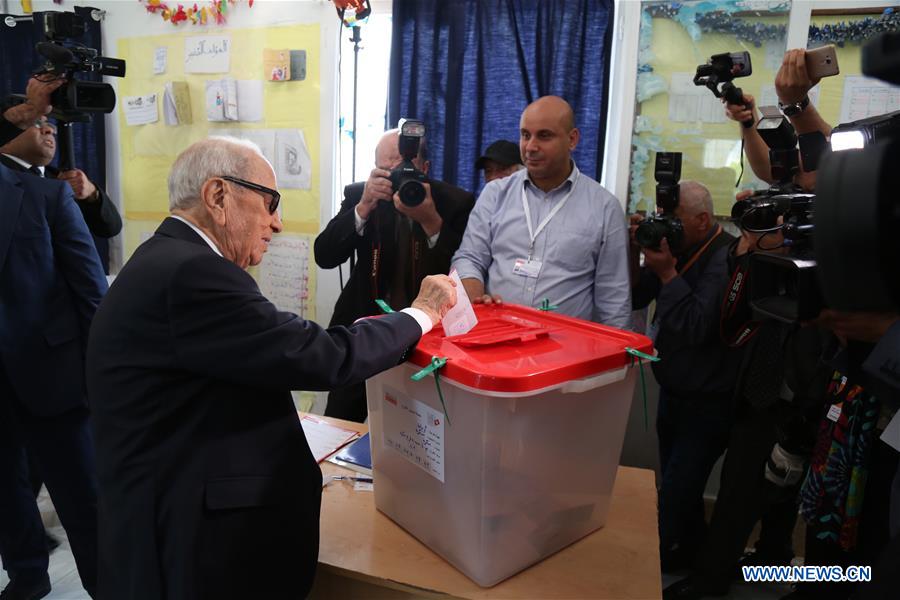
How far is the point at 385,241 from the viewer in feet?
7.63

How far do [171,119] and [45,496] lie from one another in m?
2.05

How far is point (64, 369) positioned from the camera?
6.37 ft

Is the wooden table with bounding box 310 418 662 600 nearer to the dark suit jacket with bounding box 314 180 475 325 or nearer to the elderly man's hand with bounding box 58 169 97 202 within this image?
the dark suit jacket with bounding box 314 180 475 325

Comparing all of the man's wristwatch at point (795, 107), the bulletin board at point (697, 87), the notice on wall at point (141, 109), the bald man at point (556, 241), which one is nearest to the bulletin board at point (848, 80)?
the bulletin board at point (697, 87)

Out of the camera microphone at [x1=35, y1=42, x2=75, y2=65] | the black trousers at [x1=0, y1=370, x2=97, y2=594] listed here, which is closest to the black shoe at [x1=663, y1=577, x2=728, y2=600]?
the black trousers at [x1=0, y1=370, x2=97, y2=594]

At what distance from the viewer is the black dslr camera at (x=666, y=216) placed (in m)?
1.83

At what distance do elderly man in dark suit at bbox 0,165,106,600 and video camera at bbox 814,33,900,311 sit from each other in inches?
85.7

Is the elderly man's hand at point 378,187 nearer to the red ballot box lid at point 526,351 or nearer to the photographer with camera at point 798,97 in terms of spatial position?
the red ballot box lid at point 526,351

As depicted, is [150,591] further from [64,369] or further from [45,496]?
[45,496]

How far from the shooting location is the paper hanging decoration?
10.3ft

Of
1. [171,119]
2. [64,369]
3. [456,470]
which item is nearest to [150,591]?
[456,470]

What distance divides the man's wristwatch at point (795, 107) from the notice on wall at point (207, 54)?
9.06 feet

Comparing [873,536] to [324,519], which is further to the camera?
[873,536]

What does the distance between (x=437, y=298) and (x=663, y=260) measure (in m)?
0.99
